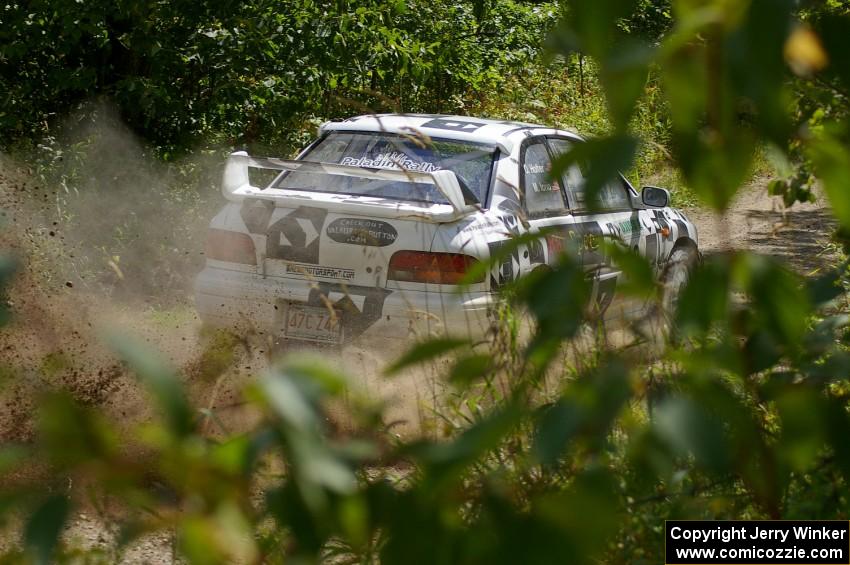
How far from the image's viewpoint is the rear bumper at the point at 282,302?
6.14 meters

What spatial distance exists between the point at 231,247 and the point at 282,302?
1.69 ft

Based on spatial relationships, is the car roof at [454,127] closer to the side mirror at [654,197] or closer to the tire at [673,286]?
the side mirror at [654,197]

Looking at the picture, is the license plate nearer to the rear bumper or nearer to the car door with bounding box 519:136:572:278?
the rear bumper

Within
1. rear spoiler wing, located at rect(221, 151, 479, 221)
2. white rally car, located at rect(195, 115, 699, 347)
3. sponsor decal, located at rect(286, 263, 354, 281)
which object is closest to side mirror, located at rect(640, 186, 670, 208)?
white rally car, located at rect(195, 115, 699, 347)

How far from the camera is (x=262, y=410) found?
965mm

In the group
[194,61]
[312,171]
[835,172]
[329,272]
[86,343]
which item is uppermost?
[194,61]

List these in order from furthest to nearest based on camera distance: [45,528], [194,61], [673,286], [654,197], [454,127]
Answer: [194,61] < [654,197] < [454,127] < [673,286] < [45,528]

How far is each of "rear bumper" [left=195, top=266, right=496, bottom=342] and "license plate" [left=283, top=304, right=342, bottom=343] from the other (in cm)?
5

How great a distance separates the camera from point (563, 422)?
999 mm

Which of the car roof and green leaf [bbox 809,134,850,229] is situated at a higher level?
the car roof

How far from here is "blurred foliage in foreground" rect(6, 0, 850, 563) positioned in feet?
3.05

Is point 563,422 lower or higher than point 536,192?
lower

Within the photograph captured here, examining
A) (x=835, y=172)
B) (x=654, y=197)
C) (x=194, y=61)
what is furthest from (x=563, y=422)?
(x=194, y=61)

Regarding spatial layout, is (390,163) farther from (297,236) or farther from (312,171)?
(297,236)
